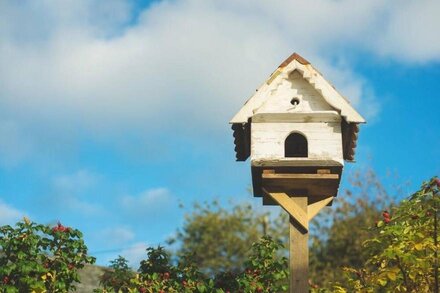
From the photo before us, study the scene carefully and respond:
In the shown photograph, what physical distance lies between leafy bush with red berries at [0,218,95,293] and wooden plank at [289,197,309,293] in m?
2.28

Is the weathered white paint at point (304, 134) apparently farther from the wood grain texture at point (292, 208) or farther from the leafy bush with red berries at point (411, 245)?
the leafy bush with red berries at point (411, 245)

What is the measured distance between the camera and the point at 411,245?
7109mm

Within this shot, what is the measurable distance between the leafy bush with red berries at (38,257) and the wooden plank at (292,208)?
2.21m

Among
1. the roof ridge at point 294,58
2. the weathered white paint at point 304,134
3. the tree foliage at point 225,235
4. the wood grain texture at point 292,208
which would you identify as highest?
the tree foliage at point 225,235

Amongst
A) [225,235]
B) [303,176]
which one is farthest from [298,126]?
[225,235]

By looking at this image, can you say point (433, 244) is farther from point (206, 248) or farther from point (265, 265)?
point (206, 248)

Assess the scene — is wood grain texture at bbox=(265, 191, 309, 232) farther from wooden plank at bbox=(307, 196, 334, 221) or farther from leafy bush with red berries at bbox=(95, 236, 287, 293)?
leafy bush with red berries at bbox=(95, 236, 287, 293)

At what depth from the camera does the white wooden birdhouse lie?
7.67 meters

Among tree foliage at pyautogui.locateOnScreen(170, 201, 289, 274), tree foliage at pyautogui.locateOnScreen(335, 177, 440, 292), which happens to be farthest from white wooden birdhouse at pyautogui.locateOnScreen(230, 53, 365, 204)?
tree foliage at pyautogui.locateOnScreen(170, 201, 289, 274)

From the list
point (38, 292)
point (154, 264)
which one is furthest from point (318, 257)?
point (38, 292)

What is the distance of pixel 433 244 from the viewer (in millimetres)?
7148

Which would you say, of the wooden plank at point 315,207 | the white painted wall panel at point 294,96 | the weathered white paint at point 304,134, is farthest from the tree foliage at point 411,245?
the white painted wall panel at point 294,96

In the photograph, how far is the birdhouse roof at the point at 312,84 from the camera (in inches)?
308

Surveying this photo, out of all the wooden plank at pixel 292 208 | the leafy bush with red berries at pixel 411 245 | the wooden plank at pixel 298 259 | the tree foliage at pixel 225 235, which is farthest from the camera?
the tree foliage at pixel 225 235
